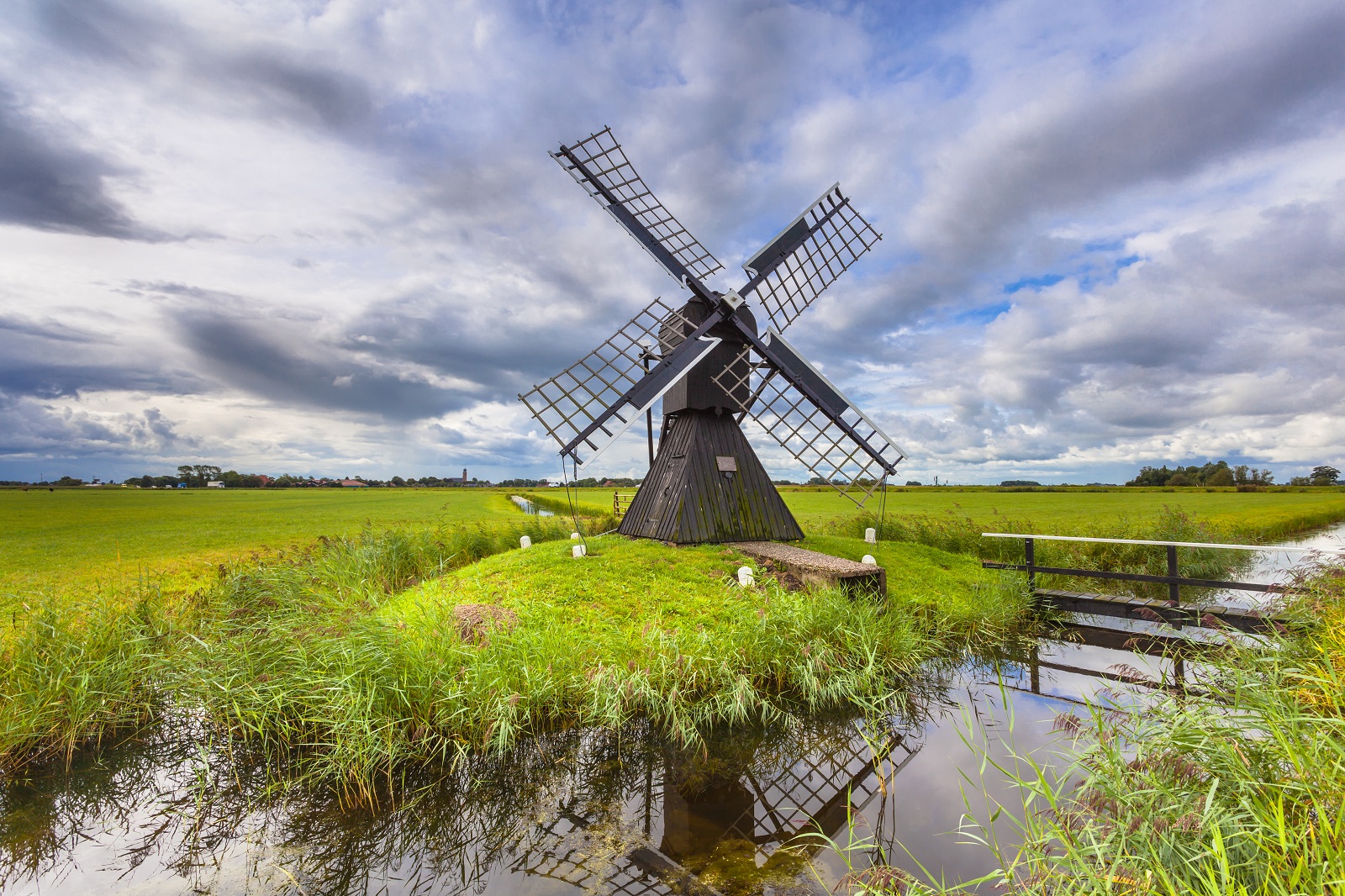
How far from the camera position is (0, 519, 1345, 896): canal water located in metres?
3.92

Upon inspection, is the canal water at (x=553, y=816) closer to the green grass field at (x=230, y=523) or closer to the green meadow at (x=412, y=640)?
the green meadow at (x=412, y=640)

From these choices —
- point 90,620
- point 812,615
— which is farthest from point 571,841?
point 90,620

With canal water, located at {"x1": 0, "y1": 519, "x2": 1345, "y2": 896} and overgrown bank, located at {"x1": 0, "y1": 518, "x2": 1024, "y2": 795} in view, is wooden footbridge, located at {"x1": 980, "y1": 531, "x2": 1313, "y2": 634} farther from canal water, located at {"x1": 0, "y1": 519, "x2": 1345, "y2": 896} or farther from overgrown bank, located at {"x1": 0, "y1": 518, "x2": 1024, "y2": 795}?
canal water, located at {"x1": 0, "y1": 519, "x2": 1345, "y2": 896}

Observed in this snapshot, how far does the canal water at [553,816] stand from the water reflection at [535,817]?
0.05ft

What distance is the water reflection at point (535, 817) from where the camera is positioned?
3934 millimetres

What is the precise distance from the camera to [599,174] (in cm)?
1259

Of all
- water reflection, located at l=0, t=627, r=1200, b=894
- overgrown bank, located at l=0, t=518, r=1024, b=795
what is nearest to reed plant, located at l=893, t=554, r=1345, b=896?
water reflection, located at l=0, t=627, r=1200, b=894

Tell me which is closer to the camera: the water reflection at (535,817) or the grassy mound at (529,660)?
the water reflection at (535,817)

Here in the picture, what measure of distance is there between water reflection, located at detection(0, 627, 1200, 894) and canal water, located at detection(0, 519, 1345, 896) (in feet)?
0.05

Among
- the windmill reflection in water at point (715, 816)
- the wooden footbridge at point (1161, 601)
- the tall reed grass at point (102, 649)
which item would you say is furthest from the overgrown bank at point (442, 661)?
the wooden footbridge at point (1161, 601)

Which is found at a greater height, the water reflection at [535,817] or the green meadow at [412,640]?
the green meadow at [412,640]

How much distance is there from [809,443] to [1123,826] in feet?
31.4

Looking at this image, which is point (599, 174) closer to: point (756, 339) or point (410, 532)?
point (756, 339)

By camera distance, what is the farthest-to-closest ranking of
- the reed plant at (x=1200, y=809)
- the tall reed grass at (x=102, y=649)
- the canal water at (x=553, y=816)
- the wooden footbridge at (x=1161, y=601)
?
the wooden footbridge at (x=1161, y=601) < the tall reed grass at (x=102, y=649) < the canal water at (x=553, y=816) < the reed plant at (x=1200, y=809)
